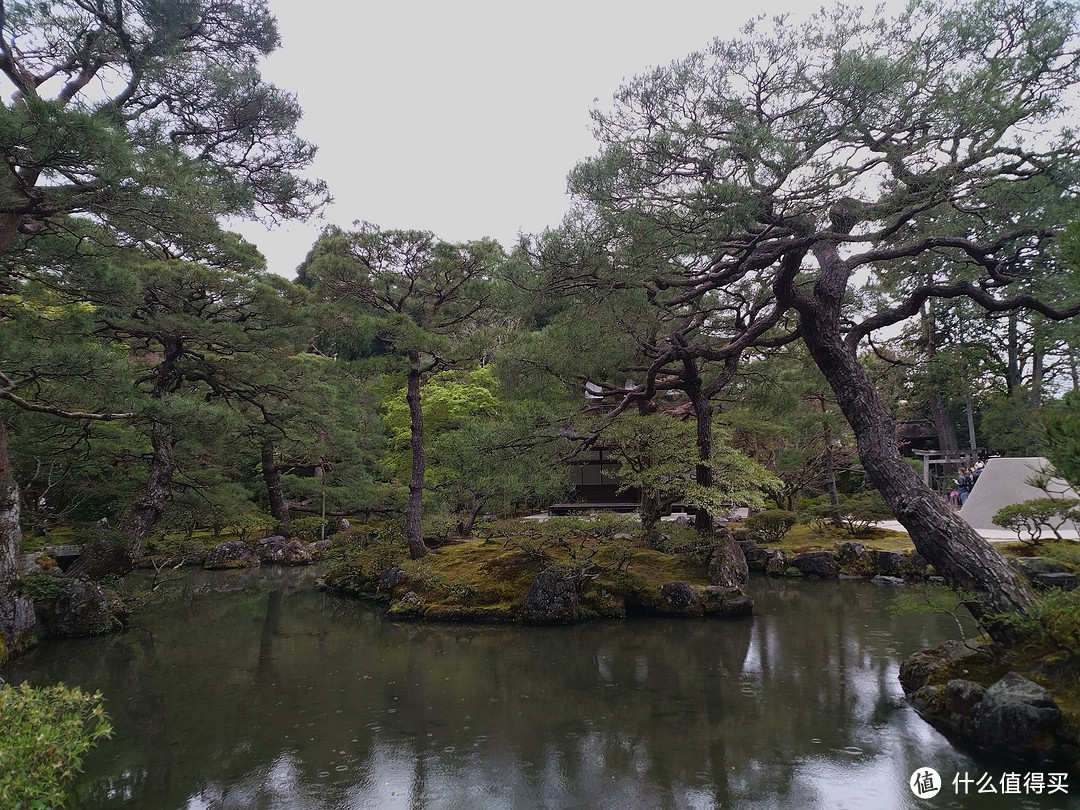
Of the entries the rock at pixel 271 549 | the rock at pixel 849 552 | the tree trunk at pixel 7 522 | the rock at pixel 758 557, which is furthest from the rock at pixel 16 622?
the rock at pixel 849 552

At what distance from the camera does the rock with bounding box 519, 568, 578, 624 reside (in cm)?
798

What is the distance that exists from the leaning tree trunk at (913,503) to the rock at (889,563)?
606 centimetres

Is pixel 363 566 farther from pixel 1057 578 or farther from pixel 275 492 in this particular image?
pixel 1057 578

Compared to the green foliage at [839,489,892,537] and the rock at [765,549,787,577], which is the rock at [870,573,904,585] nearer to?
the rock at [765,549,787,577]

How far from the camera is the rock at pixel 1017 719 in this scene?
3885 mm

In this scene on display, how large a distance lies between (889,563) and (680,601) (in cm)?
499

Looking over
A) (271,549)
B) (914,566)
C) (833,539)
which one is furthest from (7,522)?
(833,539)

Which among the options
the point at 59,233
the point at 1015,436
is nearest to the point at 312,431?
the point at 59,233

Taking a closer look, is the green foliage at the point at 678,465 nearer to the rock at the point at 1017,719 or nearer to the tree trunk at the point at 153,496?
the rock at the point at 1017,719

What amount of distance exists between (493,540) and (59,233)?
7443 millimetres

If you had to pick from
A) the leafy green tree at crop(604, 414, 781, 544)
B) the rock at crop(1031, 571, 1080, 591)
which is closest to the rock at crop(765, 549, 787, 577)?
the leafy green tree at crop(604, 414, 781, 544)

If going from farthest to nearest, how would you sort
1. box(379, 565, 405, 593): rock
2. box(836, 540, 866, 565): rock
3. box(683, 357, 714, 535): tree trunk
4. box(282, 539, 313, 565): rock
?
1. box(282, 539, 313, 565): rock
2. box(836, 540, 866, 565): rock
3. box(379, 565, 405, 593): rock
4. box(683, 357, 714, 535): tree trunk

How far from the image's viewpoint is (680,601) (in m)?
8.24

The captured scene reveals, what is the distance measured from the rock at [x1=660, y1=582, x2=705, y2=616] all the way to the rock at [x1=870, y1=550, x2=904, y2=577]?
4.60 meters
